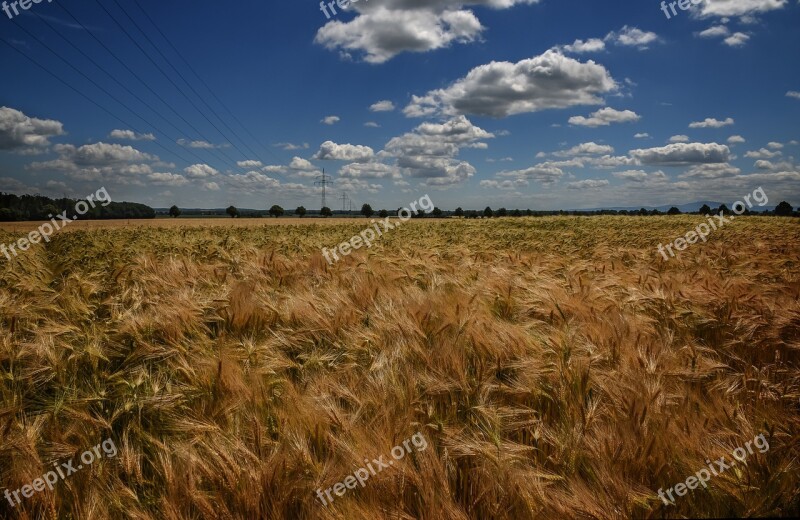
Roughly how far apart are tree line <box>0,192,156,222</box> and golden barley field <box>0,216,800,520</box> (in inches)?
2807

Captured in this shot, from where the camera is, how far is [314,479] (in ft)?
4.72

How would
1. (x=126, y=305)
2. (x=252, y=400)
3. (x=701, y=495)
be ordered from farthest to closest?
(x=126, y=305), (x=252, y=400), (x=701, y=495)

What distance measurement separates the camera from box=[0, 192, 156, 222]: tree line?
61.5 metres

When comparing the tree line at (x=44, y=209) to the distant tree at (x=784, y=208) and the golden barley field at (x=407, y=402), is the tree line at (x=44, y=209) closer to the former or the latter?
the golden barley field at (x=407, y=402)

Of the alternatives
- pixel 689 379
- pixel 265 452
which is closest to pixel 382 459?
pixel 265 452

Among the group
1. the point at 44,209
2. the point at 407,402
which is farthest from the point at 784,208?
the point at 44,209

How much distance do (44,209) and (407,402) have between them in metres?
92.7

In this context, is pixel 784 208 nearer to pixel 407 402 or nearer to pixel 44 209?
pixel 407 402

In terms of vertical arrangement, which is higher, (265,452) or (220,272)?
(220,272)

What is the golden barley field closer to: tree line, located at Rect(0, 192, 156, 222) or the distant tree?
tree line, located at Rect(0, 192, 156, 222)

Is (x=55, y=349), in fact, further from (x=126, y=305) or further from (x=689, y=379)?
(x=689, y=379)

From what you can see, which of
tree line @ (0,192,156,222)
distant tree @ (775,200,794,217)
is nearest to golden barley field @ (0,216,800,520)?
tree line @ (0,192,156,222)

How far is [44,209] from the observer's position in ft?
225

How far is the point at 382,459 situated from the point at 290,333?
67.6 inches
